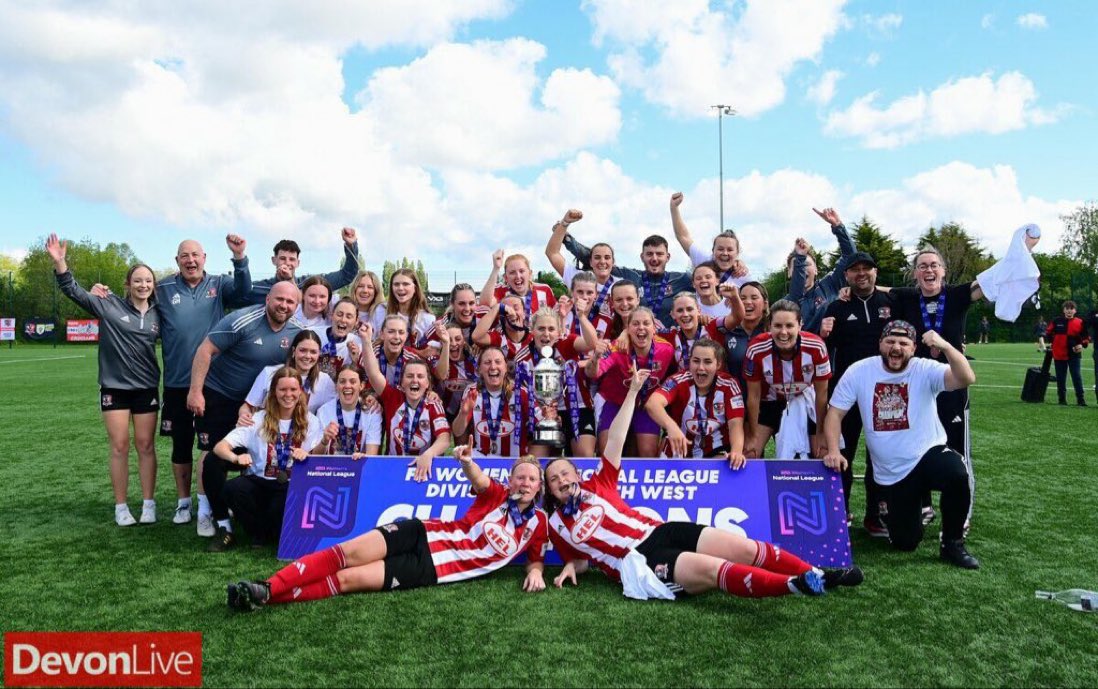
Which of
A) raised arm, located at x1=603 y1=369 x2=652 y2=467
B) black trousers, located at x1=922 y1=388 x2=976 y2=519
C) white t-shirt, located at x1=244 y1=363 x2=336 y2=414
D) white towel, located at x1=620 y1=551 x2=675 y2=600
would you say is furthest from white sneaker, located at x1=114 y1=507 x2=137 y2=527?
black trousers, located at x1=922 y1=388 x2=976 y2=519

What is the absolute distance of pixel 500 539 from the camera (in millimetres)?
4133

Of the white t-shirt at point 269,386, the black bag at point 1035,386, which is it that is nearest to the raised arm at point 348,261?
the white t-shirt at point 269,386

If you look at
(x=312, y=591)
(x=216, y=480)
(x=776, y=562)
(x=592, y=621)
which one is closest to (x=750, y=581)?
(x=776, y=562)

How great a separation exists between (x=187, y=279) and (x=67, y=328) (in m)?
41.5

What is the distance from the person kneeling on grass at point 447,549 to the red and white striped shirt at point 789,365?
161 centimetres

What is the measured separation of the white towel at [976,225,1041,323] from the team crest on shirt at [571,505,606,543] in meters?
2.92

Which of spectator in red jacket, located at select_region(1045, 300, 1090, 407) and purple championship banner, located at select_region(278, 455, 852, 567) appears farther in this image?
spectator in red jacket, located at select_region(1045, 300, 1090, 407)

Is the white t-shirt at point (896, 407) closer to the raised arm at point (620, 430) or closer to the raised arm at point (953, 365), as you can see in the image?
the raised arm at point (953, 365)

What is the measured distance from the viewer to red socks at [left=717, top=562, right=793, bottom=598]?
140 inches

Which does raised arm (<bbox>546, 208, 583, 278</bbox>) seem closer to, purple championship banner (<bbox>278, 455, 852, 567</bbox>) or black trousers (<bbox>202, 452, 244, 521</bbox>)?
purple championship banner (<bbox>278, 455, 852, 567</bbox>)

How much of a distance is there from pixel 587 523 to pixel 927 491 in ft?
6.94

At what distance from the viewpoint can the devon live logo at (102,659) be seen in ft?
9.73

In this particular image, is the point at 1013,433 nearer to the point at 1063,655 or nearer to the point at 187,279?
the point at 1063,655

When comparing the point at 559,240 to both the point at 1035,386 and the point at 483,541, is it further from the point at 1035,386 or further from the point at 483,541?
the point at 1035,386
